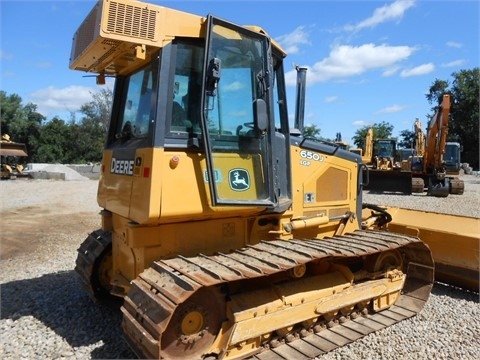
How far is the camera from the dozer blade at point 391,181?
17188 millimetres

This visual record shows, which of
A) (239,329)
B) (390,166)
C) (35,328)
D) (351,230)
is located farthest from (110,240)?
(390,166)

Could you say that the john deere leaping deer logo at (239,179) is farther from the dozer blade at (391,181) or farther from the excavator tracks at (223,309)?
the dozer blade at (391,181)

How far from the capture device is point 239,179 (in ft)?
12.2

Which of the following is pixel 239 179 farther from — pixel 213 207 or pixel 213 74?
pixel 213 74

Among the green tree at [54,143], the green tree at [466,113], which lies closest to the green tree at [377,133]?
the green tree at [466,113]

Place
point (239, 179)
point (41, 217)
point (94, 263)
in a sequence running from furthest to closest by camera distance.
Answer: point (41, 217), point (94, 263), point (239, 179)

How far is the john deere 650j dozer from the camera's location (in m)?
3.23

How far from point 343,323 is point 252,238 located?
1.27 meters

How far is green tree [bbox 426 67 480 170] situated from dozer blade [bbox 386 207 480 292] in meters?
42.4

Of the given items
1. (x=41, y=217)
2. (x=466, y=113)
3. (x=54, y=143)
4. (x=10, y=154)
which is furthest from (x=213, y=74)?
(x=466, y=113)

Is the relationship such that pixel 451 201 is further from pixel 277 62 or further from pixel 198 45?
pixel 198 45

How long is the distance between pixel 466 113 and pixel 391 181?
36208 mm

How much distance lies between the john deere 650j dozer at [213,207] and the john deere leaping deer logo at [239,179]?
0.01 meters

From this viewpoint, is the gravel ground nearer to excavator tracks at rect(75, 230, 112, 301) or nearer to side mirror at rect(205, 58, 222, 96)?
excavator tracks at rect(75, 230, 112, 301)
